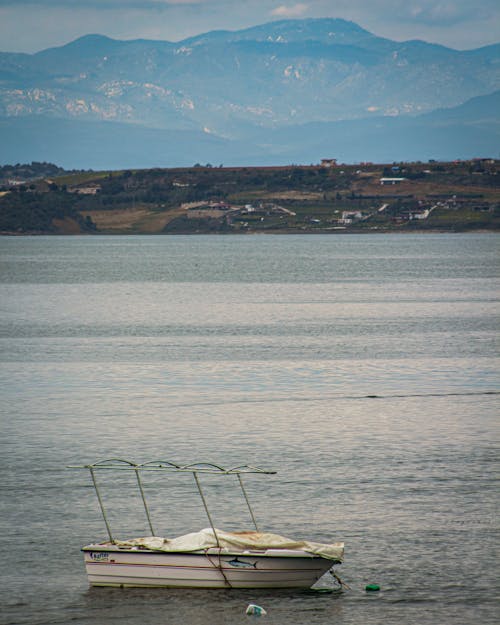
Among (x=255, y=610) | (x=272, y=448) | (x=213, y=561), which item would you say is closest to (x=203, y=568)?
(x=213, y=561)

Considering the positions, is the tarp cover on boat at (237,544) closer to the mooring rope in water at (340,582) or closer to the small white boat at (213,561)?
the small white boat at (213,561)

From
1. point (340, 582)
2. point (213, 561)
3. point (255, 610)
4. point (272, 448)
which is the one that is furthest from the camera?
point (272, 448)

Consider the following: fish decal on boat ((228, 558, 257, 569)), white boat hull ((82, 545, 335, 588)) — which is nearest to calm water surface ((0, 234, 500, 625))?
white boat hull ((82, 545, 335, 588))

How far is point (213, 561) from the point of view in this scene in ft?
95.8

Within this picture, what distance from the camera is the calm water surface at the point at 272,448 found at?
29797mm

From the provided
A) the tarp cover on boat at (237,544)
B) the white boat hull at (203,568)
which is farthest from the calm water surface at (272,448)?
the tarp cover on boat at (237,544)

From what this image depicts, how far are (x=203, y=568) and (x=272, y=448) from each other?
18.4 m

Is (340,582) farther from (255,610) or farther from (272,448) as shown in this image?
(272,448)

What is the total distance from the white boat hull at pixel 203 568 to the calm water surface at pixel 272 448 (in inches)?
14.1

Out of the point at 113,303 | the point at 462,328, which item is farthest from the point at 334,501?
the point at 113,303

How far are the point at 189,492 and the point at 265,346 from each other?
43725 millimetres

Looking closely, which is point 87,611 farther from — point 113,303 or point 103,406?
point 113,303

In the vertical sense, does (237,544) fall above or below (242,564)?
above

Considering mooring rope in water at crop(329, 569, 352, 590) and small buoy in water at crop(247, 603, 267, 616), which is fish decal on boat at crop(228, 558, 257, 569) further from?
mooring rope in water at crop(329, 569, 352, 590)
